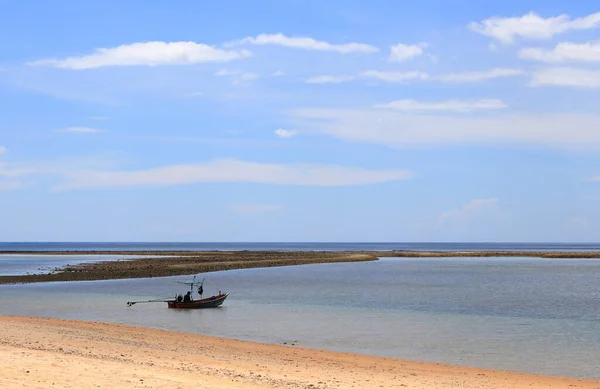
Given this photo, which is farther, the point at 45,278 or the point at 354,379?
the point at 45,278

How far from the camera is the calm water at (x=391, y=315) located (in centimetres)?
2544

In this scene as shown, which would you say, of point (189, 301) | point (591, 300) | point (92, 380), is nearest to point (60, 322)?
point (189, 301)

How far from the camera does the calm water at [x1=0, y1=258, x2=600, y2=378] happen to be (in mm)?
25438

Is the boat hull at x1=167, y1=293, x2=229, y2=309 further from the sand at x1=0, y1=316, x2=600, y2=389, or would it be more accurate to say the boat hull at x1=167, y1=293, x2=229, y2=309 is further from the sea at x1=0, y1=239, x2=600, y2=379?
the sand at x1=0, y1=316, x2=600, y2=389

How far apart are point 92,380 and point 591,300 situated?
38.2m

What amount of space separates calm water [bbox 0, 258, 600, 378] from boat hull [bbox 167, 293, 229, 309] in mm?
755

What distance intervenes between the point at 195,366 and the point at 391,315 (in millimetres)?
18616

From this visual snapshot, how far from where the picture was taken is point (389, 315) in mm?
36156

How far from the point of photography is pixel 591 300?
45.1 m

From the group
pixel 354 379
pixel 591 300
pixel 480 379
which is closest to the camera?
pixel 354 379

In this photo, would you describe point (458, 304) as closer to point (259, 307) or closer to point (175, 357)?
point (259, 307)

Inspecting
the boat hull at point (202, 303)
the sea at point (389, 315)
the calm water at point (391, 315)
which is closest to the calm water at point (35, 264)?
the sea at point (389, 315)

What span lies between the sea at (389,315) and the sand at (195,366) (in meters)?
2.06

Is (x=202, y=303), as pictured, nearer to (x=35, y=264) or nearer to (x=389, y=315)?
(x=389, y=315)
